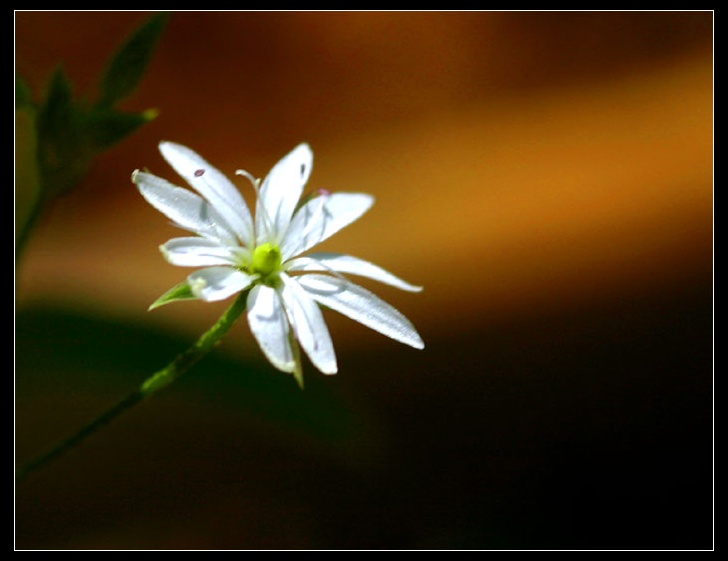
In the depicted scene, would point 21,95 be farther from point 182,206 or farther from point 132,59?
point 182,206

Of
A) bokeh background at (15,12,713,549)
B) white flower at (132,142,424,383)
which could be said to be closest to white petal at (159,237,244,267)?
white flower at (132,142,424,383)

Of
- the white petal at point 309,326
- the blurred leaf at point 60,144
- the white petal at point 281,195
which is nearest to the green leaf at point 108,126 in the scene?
the blurred leaf at point 60,144

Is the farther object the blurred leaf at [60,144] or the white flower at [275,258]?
the blurred leaf at [60,144]

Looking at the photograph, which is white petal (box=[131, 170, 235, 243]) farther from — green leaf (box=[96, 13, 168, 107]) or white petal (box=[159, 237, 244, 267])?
green leaf (box=[96, 13, 168, 107])

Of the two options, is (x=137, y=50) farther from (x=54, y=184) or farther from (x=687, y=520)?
(x=687, y=520)

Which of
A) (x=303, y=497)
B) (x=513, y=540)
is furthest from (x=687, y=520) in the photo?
(x=303, y=497)

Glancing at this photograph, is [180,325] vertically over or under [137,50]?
under

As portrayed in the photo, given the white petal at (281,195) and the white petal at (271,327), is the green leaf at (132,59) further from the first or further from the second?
the white petal at (271,327)
